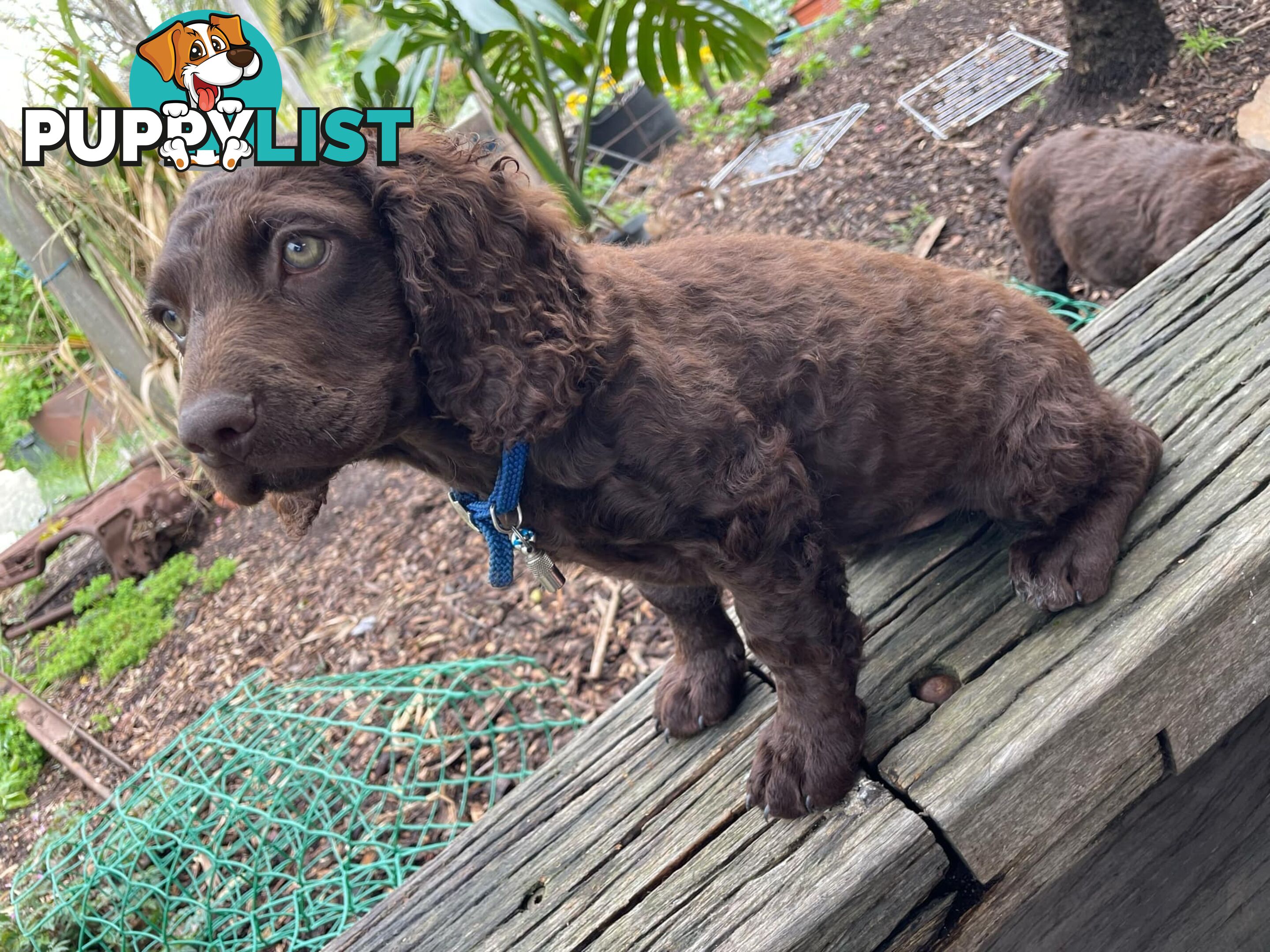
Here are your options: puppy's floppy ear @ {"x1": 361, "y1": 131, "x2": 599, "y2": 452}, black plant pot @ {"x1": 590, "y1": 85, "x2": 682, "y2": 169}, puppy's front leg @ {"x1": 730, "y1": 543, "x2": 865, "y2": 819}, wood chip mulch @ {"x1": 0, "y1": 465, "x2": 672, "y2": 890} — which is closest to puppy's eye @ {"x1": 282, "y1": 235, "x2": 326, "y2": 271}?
puppy's floppy ear @ {"x1": 361, "y1": 131, "x2": 599, "y2": 452}

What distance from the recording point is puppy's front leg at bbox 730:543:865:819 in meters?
1.93

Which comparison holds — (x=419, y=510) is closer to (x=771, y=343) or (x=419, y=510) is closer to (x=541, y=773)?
(x=541, y=773)

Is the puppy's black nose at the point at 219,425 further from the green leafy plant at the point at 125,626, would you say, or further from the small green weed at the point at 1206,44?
the small green weed at the point at 1206,44

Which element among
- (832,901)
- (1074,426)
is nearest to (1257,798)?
(1074,426)

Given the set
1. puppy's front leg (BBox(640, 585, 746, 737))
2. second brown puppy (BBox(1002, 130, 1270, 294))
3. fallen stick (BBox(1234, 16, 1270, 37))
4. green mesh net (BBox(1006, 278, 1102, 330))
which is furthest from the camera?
fallen stick (BBox(1234, 16, 1270, 37))

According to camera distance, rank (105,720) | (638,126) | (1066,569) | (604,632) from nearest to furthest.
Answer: (1066,569), (604,632), (105,720), (638,126)

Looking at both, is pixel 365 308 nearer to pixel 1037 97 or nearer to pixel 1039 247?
pixel 1039 247

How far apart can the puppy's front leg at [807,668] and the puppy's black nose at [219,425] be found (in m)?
1.01

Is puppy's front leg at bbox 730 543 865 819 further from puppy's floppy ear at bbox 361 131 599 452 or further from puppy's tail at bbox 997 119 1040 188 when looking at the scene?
puppy's tail at bbox 997 119 1040 188

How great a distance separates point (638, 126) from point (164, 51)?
803 centimetres

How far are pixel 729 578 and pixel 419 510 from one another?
400cm

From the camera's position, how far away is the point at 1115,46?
5242 mm

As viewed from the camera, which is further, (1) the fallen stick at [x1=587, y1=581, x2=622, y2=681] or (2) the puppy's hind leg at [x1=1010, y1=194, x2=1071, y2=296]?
(2) the puppy's hind leg at [x1=1010, y1=194, x2=1071, y2=296]

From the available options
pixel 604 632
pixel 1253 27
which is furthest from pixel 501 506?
pixel 1253 27
